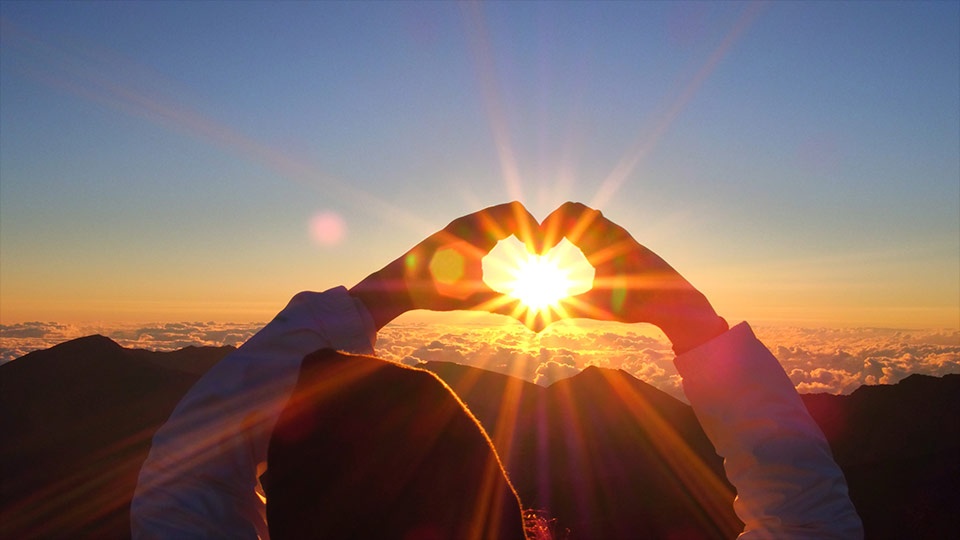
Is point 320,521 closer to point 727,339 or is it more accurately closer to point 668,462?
point 727,339

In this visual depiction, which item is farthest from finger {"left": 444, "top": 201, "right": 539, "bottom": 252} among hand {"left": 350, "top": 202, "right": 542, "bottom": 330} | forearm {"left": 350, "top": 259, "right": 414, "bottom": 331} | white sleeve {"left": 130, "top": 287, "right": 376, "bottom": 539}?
white sleeve {"left": 130, "top": 287, "right": 376, "bottom": 539}

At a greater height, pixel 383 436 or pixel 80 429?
pixel 383 436

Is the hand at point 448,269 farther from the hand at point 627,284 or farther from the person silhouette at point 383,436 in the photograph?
the hand at point 627,284

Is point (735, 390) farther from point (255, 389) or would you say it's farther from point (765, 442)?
point (255, 389)

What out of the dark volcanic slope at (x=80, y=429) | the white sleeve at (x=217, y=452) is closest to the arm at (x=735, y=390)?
the white sleeve at (x=217, y=452)

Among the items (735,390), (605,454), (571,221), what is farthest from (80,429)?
(735,390)

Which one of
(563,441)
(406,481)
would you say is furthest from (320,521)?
(563,441)
